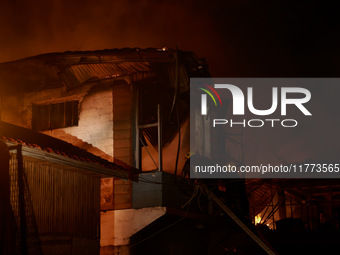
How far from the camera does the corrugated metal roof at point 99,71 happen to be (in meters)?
16.8

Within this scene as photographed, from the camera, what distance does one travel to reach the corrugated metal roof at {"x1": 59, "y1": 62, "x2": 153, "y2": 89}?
1675 cm

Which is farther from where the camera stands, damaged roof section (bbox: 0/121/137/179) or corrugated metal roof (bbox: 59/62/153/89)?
corrugated metal roof (bbox: 59/62/153/89)

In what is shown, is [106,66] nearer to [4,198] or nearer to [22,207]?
[22,207]

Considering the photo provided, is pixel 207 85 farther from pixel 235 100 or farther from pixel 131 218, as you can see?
pixel 131 218

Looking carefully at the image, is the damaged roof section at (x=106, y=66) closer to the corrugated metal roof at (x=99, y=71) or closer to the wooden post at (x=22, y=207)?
the corrugated metal roof at (x=99, y=71)

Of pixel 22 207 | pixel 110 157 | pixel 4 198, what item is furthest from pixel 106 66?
pixel 4 198

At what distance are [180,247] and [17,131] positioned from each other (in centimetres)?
755

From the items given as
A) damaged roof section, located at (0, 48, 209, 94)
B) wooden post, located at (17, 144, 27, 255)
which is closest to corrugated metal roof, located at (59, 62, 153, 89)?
damaged roof section, located at (0, 48, 209, 94)

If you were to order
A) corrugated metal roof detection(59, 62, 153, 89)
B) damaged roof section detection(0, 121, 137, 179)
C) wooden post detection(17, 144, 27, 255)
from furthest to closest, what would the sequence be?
corrugated metal roof detection(59, 62, 153, 89) < damaged roof section detection(0, 121, 137, 179) < wooden post detection(17, 144, 27, 255)

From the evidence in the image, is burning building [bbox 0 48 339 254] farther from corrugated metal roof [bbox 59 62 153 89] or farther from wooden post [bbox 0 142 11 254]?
wooden post [bbox 0 142 11 254]

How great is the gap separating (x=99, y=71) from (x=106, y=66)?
0.42 meters

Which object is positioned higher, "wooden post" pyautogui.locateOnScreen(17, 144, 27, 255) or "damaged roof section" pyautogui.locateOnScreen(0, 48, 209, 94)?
"damaged roof section" pyautogui.locateOnScreen(0, 48, 209, 94)
